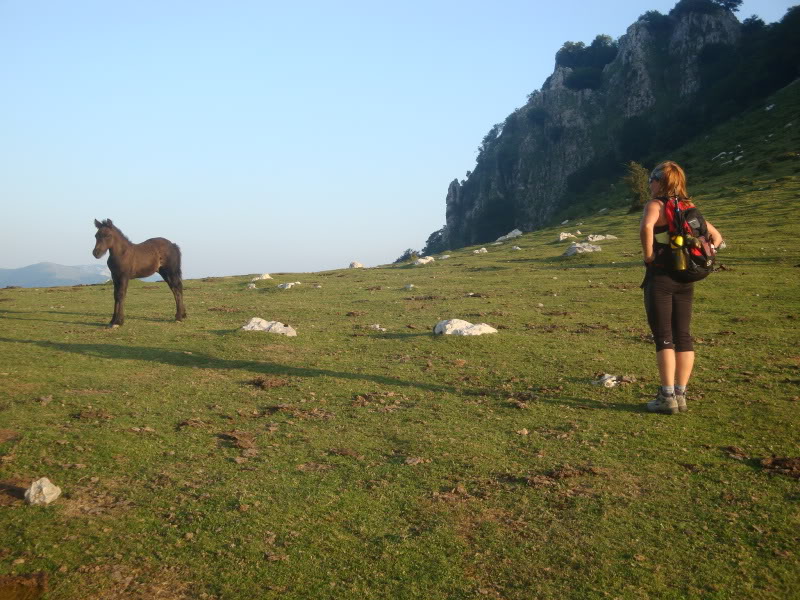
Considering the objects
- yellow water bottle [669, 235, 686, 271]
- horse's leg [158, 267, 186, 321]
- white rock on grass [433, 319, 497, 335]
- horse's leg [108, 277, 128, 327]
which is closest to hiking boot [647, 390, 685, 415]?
yellow water bottle [669, 235, 686, 271]

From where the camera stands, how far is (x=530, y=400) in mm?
8516

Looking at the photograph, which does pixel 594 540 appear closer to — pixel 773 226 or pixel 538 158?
pixel 773 226

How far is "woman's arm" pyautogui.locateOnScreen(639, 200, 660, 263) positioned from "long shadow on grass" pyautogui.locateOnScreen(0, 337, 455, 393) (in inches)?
131

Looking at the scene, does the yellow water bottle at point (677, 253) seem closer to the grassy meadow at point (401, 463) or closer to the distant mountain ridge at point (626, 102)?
the grassy meadow at point (401, 463)

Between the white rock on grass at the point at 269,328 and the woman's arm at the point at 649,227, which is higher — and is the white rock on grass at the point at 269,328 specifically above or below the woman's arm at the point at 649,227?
below

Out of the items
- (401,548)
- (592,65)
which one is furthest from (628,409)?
(592,65)

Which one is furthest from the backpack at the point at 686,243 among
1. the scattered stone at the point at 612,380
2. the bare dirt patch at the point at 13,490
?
the bare dirt patch at the point at 13,490

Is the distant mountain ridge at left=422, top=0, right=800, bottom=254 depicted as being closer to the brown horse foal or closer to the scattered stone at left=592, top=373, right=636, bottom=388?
the brown horse foal

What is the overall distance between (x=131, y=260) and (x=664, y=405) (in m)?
14.1

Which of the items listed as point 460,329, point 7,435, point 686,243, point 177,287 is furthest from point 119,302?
point 686,243

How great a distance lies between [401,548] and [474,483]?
1.36 metres

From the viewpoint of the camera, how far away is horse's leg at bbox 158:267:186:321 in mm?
17000

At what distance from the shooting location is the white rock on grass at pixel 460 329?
12.8 metres

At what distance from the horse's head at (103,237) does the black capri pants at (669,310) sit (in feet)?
45.2
